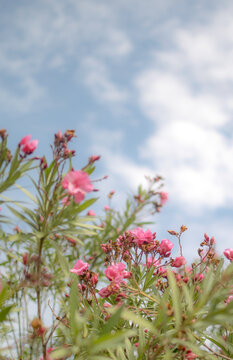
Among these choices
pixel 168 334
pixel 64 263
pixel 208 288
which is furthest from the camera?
pixel 64 263

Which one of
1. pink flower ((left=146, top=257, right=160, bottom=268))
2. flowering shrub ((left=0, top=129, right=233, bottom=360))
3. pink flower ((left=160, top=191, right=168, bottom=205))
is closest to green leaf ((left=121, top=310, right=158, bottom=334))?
flowering shrub ((left=0, top=129, right=233, bottom=360))

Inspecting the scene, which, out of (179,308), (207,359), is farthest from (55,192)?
(207,359)

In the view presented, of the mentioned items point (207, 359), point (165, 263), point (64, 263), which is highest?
point (165, 263)

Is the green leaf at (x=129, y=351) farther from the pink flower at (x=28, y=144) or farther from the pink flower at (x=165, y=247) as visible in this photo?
the pink flower at (x=28, y=144)

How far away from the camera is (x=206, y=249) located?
1899 mm

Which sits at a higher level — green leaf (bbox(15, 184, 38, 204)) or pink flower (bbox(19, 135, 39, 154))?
pink flower (bbox(19, 135, 39, 154))

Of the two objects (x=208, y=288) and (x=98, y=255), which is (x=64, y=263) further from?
(x=98, y=255)

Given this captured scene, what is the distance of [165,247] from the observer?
6.20 ft

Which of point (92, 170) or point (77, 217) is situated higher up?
point (92, 170)

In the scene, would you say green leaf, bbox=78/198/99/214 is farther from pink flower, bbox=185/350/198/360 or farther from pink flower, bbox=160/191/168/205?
pink flower, bbox=160/191/168/205

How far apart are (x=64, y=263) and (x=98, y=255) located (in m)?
2.13

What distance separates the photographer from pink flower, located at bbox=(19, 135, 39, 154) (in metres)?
1.54

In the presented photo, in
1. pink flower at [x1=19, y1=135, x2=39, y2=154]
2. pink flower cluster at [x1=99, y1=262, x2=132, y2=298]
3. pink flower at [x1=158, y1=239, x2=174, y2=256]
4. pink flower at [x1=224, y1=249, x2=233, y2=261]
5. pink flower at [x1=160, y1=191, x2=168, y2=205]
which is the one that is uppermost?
pink flower at [x1=160, y1=191, x2=168, y2=205]

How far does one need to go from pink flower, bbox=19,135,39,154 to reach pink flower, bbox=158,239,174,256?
2.78ft
